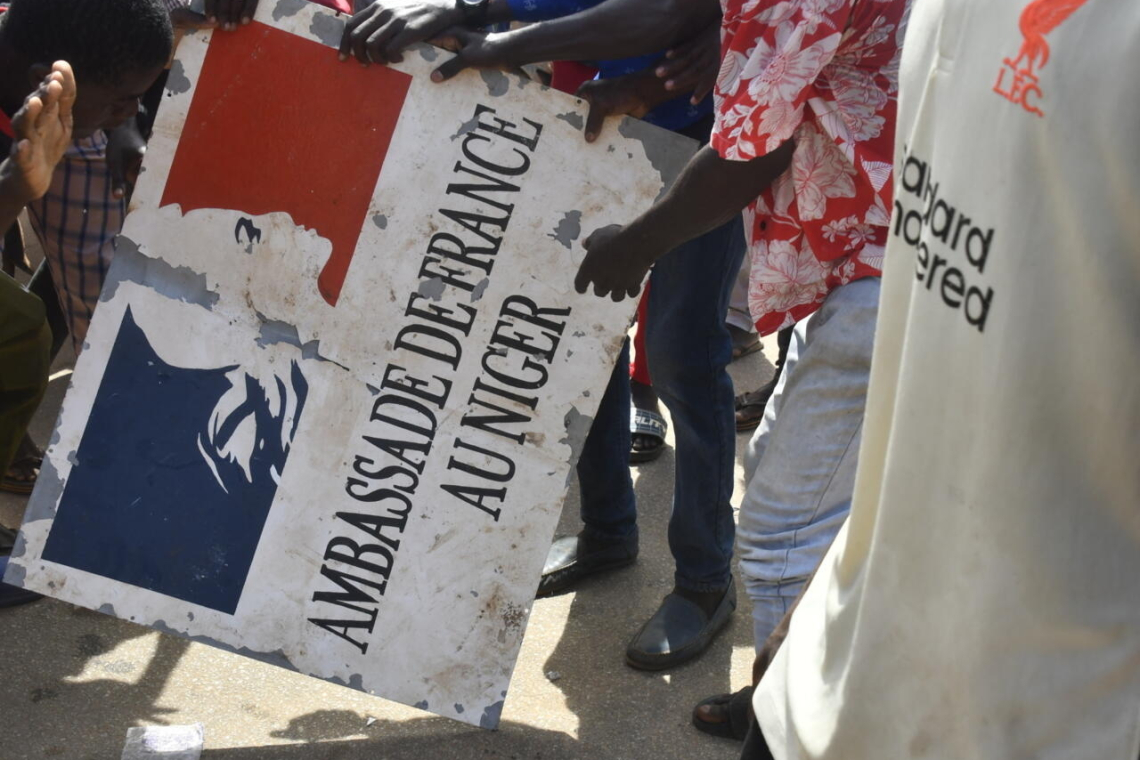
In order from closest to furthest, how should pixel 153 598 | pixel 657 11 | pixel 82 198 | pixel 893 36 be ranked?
pixel 893 36, pixel 657 11, pixel 153 598, pixel 82 198

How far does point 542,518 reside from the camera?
235 centimetres

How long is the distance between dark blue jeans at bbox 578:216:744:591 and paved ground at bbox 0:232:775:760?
0.87 ft

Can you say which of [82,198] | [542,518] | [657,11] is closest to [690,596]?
[542,518]

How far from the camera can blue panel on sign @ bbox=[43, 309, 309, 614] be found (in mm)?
2361

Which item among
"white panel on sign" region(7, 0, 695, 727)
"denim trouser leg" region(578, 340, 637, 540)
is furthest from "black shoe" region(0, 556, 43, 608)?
"denim trouser leg" region(578, 340, 637, 540)

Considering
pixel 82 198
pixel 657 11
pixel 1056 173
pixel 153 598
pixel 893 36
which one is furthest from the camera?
pixel 82 198

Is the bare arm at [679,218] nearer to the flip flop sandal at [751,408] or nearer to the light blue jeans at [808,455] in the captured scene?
the light blue jeans at [808,455]

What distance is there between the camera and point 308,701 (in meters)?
2.54

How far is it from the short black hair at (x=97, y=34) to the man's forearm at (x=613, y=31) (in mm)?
841

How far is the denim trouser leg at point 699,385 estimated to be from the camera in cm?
259

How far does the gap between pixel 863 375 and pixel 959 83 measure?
0.98 m

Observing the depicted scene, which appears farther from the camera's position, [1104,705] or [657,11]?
[657,11]

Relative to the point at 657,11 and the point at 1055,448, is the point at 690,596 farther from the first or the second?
the point at 1055,448

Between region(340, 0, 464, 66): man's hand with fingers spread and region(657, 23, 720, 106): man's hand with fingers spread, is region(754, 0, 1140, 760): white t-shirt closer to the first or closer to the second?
region(657, 23, 720, 106): man's hand with fingers spread
